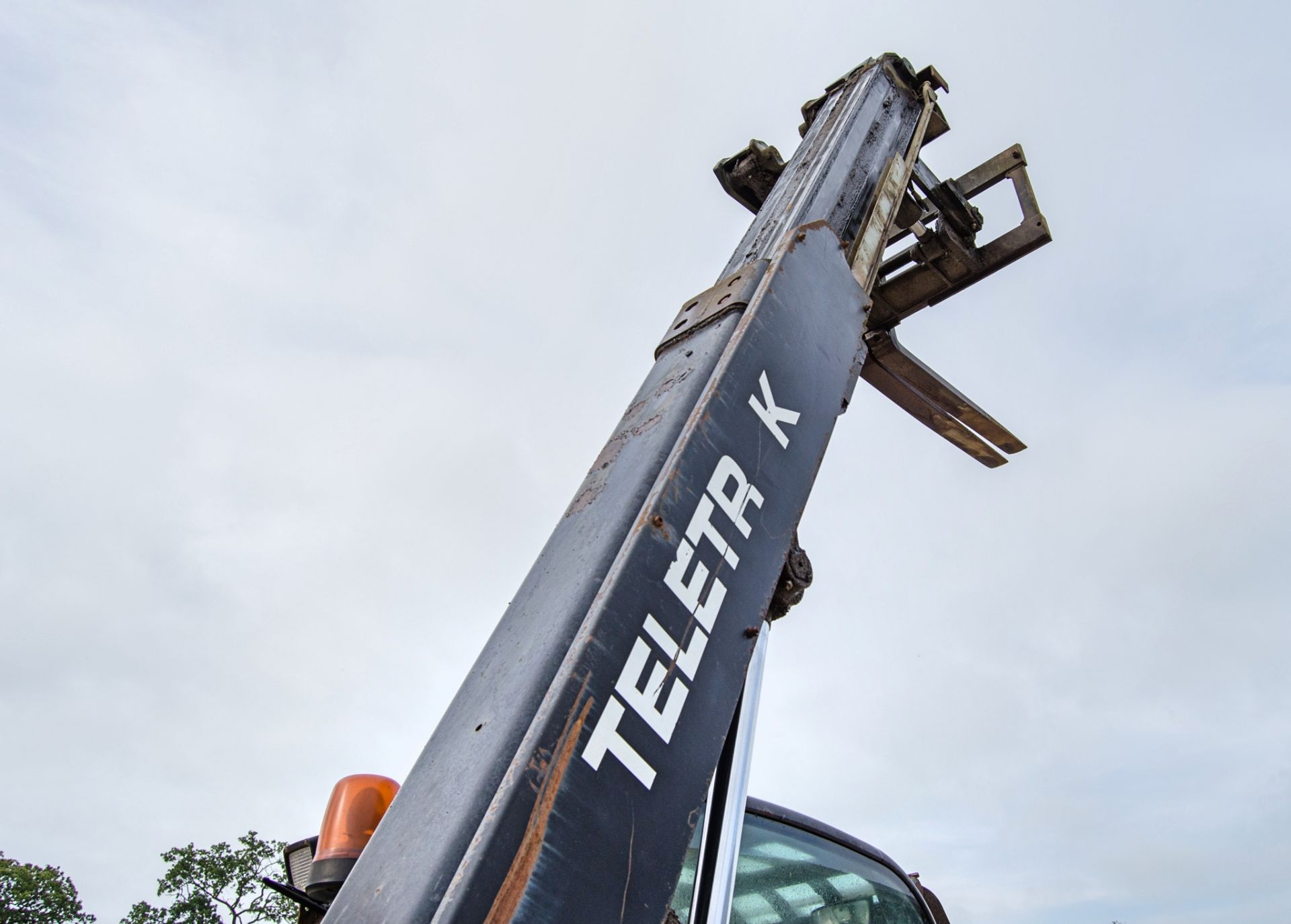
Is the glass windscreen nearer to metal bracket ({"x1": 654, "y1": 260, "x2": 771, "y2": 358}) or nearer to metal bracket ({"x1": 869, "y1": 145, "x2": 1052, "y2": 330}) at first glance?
metal bracket ({"x1": 654, "y1": 260, "x2": 771, "y2": 358})

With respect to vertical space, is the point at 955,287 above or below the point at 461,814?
above

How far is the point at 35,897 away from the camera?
2880 centimetres

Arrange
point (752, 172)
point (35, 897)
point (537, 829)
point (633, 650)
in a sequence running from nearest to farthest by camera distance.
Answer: point (537, 829), point (633, 650), point (752, 172), point (35, 897)

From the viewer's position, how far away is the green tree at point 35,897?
93.2 feet

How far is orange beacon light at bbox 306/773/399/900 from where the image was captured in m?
1.65

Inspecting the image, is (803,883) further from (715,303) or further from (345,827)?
(715,303)

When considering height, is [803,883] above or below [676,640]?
above

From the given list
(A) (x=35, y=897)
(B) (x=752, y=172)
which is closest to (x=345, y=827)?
(B) (x=752, y=172)

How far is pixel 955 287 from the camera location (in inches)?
134

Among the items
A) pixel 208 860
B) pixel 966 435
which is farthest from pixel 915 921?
pixel 208 860

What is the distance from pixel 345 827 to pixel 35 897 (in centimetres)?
3689

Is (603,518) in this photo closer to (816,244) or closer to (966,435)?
(816,244)

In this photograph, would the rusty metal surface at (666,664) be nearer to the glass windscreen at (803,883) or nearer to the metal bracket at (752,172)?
the glass windscreen at (803,883)

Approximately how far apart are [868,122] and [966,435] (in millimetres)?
1574
